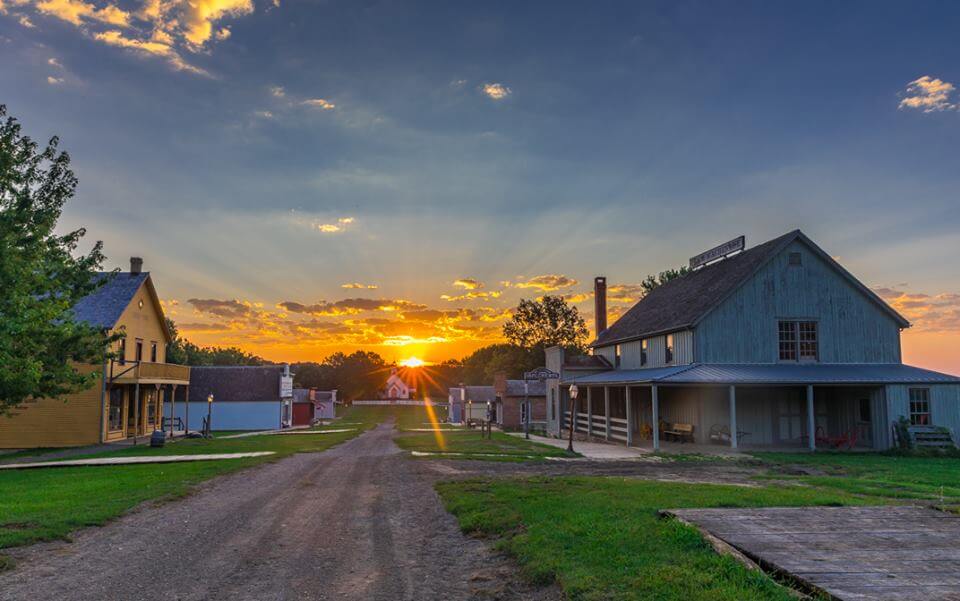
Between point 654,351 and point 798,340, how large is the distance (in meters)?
7.46

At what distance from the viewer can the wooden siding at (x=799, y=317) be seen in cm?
3119

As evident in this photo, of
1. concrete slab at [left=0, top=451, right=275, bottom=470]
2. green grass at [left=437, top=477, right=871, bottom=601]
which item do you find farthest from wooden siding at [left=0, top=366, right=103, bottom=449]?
green grass at [left=437, top=477, right=871, bottom=601]

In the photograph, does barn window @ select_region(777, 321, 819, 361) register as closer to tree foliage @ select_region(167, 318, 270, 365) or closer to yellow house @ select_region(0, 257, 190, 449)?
yellow house @ select_region(0, 257, 190, 449)

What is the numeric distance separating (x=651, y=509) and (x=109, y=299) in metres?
38.1

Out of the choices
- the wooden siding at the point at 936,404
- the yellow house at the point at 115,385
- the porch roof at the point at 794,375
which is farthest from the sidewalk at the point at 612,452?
the yellow house at the point at 115,385

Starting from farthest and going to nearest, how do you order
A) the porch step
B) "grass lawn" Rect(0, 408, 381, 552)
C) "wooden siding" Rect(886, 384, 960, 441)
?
"wooden siding" Rect(886, 384, 960, 441)
the porch step
"grass lawn" Rect(0, 408, 381, 552)

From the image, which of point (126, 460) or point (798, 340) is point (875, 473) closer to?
point (798, 340)

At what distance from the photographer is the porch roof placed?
27.7 meters

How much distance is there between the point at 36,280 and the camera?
A: 69.6ft

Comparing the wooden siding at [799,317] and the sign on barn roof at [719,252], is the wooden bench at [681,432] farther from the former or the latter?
the sign on barn roof at [719,252]

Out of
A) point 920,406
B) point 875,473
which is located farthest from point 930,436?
point 875,473

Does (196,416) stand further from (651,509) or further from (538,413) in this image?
(651,509)

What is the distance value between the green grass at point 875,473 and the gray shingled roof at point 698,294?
8.21 m

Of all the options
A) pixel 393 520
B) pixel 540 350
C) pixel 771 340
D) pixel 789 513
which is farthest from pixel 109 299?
pixel 540 350
